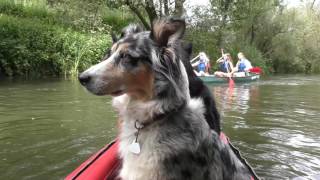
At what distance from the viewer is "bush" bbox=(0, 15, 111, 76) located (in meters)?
16.4

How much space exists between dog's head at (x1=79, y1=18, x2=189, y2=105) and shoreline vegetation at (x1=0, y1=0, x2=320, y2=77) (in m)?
6.89

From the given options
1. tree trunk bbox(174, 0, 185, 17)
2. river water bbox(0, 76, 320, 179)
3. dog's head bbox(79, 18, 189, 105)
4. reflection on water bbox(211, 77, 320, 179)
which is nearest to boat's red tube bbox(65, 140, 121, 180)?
dog's head bbox(79, 18, 189, 105)

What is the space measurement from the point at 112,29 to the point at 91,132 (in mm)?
11387

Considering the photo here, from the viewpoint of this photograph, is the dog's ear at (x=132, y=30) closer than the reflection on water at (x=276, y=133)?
Yes

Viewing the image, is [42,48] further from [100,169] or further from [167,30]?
[167,30]

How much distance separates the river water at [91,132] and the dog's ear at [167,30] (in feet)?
8.21

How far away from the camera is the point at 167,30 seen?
2746mm

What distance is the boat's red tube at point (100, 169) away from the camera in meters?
3.37

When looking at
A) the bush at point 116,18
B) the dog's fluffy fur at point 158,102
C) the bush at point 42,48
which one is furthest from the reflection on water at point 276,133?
the bush at point 116,18

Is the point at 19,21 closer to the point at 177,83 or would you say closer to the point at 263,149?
the point at 263,149

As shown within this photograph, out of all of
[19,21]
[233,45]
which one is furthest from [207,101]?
[233,45]

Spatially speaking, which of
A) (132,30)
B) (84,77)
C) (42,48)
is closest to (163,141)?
(84,77)

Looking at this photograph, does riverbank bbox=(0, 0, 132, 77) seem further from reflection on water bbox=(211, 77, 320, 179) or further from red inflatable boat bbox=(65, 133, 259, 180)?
red inflatable boat bbox=(65, 133, 259, 180)

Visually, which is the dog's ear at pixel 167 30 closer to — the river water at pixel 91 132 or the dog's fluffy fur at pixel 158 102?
the dog's fluffy fur at pixel 158 102
